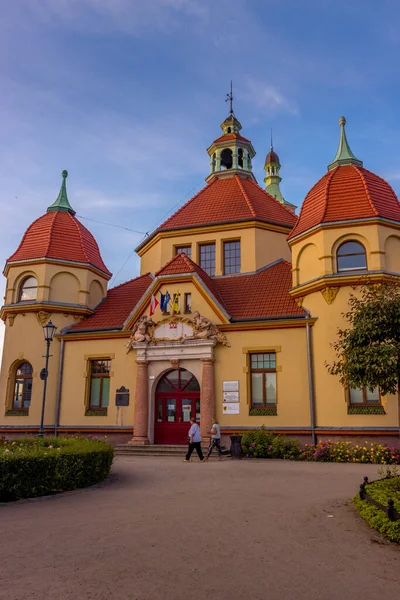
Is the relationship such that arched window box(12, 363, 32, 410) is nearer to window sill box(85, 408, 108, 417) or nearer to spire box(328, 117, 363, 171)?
window sill box(85, 408, 108, 417)

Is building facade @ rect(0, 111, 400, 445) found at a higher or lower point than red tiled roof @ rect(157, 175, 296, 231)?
lower

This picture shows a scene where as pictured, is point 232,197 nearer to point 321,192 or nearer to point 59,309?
point 321,192

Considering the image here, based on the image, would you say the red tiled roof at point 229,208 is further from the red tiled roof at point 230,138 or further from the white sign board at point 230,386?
the white sign board at point 230,386

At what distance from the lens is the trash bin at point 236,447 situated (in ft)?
60.1

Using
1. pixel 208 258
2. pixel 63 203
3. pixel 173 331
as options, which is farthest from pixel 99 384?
pixel 63 203

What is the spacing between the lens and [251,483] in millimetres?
12375

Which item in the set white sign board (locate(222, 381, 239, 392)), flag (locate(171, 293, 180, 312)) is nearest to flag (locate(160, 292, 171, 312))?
flag (locate(171, 293, 180, 312))

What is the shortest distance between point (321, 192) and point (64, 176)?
15554mm

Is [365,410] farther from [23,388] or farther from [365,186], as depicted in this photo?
[23,388]

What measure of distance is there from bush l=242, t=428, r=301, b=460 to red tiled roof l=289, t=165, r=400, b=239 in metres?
9.14

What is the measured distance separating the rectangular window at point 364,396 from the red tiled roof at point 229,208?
34.2ft

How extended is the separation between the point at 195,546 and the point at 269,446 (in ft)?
40.6

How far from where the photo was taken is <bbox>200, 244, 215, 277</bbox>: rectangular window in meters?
25.9

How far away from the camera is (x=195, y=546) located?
6.72m
